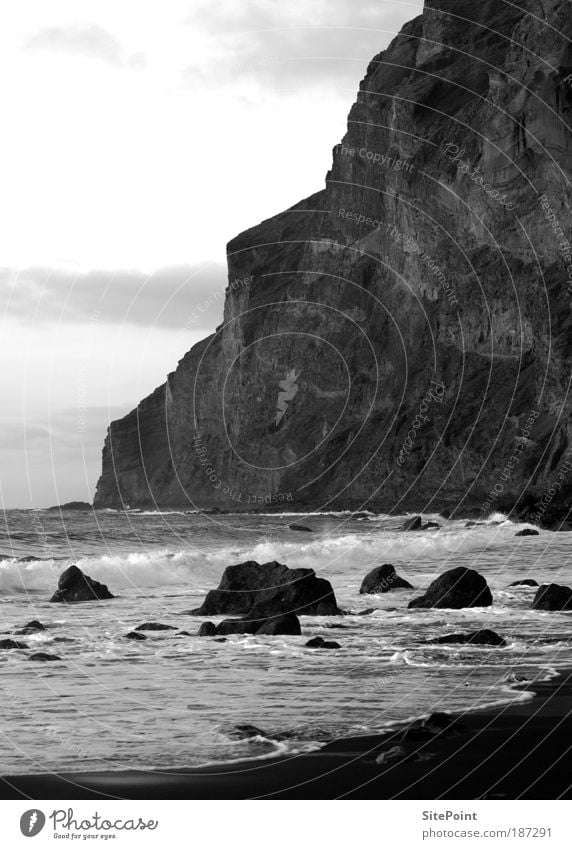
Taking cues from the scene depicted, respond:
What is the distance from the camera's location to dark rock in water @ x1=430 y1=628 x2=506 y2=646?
16703 mm

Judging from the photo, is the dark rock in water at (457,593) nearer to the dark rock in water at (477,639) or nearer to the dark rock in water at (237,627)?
the dark rock in water at (237,627)

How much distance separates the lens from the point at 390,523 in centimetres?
7288

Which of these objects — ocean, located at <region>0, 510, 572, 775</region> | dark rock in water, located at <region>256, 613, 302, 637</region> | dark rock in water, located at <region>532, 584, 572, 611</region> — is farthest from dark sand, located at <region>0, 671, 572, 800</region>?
dark rock in water, located at <region>532, 584, 572, 611</region>

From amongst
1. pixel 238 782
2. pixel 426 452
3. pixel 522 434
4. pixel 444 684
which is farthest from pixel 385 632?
pixel 426 452

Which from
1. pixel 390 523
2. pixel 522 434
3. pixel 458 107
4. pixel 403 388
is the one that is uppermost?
pixel 458 107

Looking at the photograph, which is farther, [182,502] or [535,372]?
[182,502]

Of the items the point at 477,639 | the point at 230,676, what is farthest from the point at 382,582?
the point at 230,676

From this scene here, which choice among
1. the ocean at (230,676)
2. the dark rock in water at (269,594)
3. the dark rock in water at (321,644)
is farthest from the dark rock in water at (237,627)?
the dark rock in water at (321,644)

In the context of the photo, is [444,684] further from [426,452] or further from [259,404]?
[259,404]

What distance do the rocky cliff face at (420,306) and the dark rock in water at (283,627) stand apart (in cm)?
5025

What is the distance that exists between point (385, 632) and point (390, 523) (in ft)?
179

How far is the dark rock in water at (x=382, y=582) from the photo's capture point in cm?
2641

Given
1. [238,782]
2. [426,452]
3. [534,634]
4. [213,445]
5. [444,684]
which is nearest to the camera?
[238,782]

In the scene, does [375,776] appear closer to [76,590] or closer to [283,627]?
[283,627]
